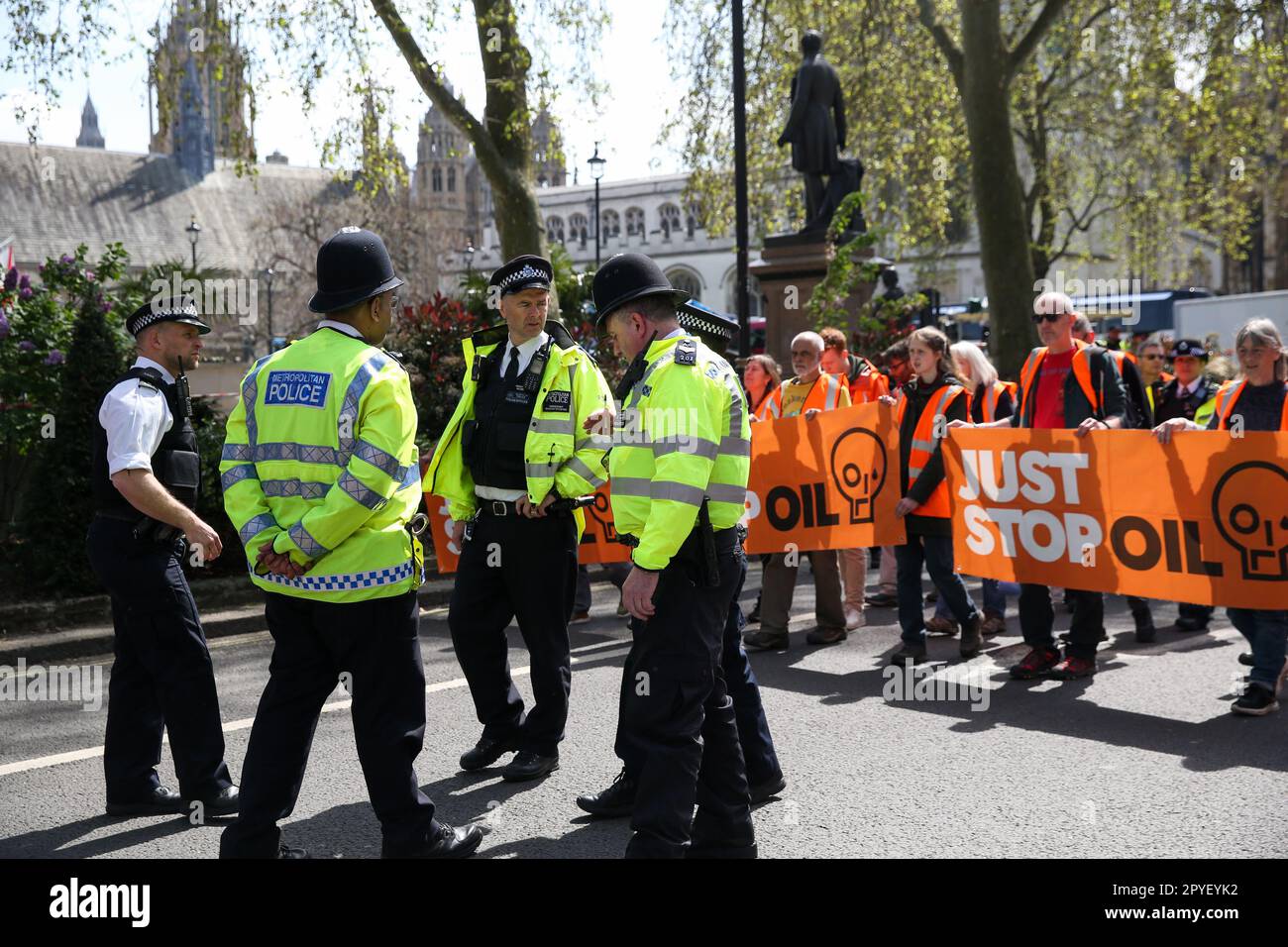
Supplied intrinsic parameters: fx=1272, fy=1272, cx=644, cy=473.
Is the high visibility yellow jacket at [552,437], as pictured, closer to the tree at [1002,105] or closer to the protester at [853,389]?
the protester at [853,389]

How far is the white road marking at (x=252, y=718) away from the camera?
19.4 feet

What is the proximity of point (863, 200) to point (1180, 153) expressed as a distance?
19.5 metres

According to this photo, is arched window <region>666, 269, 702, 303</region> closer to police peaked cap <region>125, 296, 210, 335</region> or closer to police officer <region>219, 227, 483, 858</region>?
police peaked cap <region>125, 296, 210, 335</region>

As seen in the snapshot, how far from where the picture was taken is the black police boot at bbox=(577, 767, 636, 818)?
16.7 feet

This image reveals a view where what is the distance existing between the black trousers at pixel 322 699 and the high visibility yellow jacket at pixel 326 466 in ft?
0.28

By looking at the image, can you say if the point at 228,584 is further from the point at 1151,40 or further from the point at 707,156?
the point at 1151,40

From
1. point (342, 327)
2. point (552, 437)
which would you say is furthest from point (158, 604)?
point (552, 437)

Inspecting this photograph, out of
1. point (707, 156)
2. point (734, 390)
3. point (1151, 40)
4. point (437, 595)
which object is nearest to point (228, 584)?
point (437, 595)

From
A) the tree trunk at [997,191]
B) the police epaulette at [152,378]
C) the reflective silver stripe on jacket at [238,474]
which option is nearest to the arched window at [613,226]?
the tree trunk at [997,191]

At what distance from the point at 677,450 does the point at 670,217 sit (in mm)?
94313

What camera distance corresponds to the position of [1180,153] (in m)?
31.1

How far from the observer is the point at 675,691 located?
163 inches

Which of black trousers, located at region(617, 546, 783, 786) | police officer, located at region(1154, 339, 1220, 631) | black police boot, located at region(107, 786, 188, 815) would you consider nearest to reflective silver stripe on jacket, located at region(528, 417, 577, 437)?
black trousers, located at region(617, 546, 783, 786)

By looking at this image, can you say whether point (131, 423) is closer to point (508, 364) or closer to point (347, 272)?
point (347, 272)
